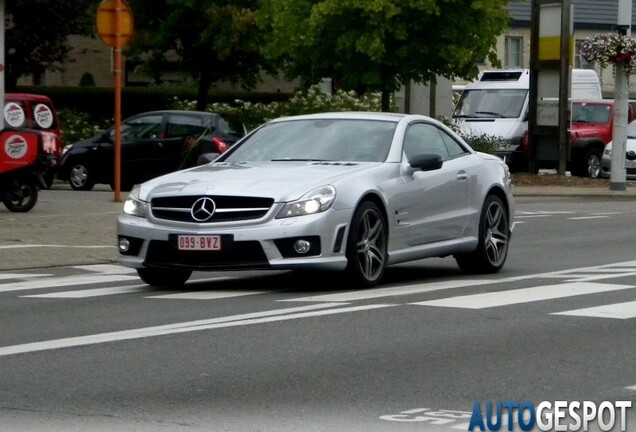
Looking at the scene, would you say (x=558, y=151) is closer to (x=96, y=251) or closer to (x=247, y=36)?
Result: (x=247, y=36)

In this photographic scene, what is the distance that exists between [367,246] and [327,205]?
0.60 metres

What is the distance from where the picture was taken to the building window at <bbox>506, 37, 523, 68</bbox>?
245 feet

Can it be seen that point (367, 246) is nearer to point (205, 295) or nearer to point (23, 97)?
point (205, 295)

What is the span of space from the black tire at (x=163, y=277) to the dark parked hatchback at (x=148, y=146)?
17.0 meters

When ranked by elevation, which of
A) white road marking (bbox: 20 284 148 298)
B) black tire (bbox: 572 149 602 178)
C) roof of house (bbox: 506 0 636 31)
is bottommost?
black tire (bbox: 572 149 602 178)

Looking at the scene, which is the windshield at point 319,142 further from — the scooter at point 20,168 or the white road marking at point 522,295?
the scooter at point 20,168

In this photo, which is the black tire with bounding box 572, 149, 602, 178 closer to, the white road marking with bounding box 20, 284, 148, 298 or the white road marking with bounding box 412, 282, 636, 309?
the white road marking with bounding box 412, 282, 636, 309

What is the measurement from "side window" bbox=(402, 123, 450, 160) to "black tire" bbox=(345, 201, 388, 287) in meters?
1.08

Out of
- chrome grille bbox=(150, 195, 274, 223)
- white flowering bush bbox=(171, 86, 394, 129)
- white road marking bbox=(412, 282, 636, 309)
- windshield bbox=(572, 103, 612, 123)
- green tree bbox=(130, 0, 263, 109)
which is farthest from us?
green tree bbox=(130, 0, 263, 109)

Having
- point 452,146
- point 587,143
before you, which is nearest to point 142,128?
point 587,143

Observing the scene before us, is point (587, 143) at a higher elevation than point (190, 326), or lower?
higher

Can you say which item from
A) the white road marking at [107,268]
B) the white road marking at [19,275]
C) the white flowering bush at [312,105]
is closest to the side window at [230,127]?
the white flowering bush at [312,105]

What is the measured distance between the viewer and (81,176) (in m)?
31.9

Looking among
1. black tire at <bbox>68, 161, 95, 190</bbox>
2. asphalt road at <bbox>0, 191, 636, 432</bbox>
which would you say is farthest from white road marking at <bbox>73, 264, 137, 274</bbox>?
black tire at <bbox>68, 161, 95, 190</bbox>
